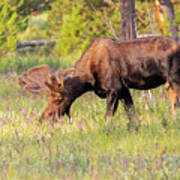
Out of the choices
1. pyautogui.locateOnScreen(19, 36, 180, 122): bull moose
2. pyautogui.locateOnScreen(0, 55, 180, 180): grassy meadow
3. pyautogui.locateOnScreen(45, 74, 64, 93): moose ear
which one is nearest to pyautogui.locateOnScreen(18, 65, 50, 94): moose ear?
pyautogui.locateOnScreen(19, 36, 180, 122): bull moose

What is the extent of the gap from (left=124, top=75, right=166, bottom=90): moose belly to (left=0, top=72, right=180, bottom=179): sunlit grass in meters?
0.33

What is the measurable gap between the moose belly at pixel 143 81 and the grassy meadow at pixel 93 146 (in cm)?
33

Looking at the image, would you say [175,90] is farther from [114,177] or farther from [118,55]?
[114,177]

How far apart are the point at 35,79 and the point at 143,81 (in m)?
1.64

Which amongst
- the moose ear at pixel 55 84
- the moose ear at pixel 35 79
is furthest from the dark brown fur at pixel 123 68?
the moose ear at pixel 35 79

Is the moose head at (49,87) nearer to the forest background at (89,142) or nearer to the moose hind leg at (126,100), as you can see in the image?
the forest background at (89,142)

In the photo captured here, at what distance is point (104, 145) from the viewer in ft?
19.2

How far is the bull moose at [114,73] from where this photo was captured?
7.05 m

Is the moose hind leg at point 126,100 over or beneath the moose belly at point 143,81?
beneath

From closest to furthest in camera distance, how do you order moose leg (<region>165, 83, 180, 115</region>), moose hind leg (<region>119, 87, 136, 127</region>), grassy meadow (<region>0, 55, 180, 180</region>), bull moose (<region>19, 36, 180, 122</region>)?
grassy meadow (<region>0, 55, 180, 180</region>) < bull moose (<region>19, 36, 180, 122</region>) < moose leg (<region>165, 83, 180, 115</region>) < moose hind leg (<region>119, 87, 136, 127</region>)

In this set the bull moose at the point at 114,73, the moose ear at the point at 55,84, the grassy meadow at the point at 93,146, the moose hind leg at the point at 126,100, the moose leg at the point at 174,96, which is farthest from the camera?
the moose hind leg at the point at 126,100

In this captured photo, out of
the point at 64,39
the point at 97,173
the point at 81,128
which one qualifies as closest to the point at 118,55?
the point at 81,128

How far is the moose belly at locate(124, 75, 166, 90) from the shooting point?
7.17 m

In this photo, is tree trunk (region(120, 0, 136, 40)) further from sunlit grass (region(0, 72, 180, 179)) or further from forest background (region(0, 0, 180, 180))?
sunlit grass (region(0, 72, 180, 179))
